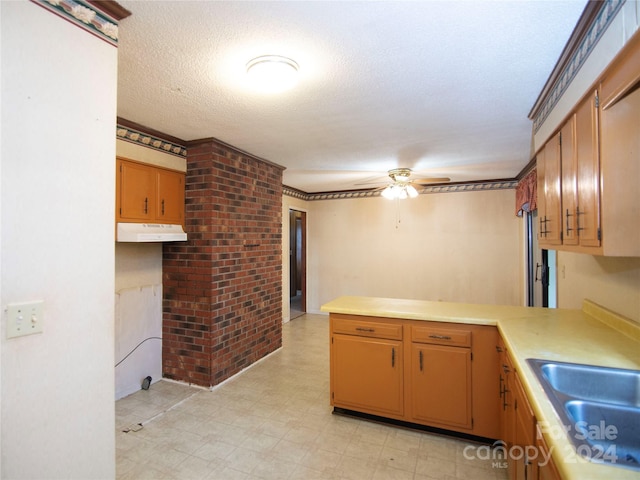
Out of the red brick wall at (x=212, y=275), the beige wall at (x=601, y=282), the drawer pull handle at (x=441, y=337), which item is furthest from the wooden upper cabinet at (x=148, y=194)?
the beige wall at (x=601, y=282)

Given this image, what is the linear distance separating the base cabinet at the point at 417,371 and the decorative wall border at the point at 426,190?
349 cm

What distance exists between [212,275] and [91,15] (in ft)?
7.08

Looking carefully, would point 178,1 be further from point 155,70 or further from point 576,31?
point 576,31

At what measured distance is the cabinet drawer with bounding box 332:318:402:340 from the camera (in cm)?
240

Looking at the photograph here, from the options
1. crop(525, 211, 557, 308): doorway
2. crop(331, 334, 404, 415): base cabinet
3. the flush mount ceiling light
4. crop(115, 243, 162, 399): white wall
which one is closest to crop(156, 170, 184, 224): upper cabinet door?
crop(115, 243, 162, 399): white wall

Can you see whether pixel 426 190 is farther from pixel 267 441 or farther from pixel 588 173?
pixel 267 441

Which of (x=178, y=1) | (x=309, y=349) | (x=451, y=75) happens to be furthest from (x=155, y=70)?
(x=309, y=349)

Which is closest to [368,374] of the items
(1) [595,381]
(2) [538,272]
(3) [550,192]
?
(1) [595,381]

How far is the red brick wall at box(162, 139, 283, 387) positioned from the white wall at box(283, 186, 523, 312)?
6.93 feet

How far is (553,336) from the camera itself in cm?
187

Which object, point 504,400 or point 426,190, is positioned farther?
point 426,190

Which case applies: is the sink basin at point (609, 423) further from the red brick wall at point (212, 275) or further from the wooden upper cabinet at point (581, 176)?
the red brick wall at point (212, 275)

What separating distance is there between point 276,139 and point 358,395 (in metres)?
2.37

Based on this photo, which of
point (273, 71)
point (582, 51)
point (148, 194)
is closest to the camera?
point (582, 51)
